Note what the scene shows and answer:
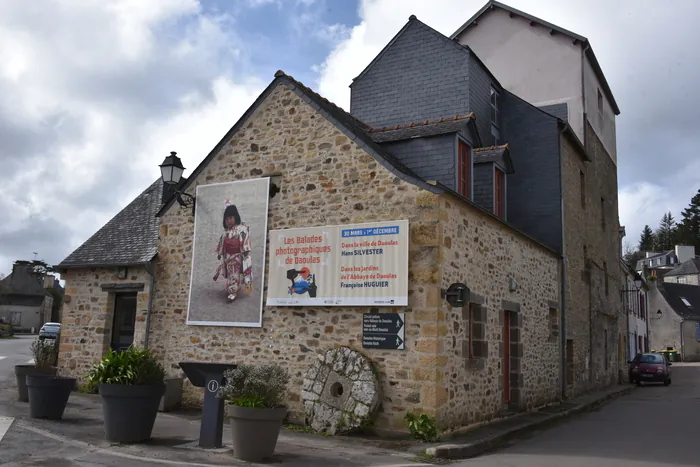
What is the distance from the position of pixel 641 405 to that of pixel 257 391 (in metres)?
13.1

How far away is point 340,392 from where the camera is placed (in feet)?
32.4

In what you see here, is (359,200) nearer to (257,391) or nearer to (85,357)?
(257,391)

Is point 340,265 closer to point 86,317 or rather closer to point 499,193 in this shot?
point 499,193

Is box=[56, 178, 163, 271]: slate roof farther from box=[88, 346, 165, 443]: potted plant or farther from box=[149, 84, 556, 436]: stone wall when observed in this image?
box=[88, 346, 165, 443]: potted plant

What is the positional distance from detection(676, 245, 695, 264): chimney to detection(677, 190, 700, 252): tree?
2356 millimetres

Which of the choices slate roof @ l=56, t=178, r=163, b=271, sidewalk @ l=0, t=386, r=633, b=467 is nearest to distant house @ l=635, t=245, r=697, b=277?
slate roof @ l=56, t=178, r=163, b=271

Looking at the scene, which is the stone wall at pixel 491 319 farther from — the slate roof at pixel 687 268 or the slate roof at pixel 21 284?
the slate roof at pixel 21 284

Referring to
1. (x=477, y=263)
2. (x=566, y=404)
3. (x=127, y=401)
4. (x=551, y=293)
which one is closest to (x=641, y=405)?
(x=566, y=404)

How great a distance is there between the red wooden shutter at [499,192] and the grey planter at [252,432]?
26.1 feet

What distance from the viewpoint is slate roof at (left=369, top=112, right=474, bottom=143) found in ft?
38.9

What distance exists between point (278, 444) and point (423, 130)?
6.47 meters

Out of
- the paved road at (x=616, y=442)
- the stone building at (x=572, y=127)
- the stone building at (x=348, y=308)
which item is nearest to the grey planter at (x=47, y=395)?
the stone building at (x=348, y=308)

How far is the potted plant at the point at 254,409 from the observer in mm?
7598

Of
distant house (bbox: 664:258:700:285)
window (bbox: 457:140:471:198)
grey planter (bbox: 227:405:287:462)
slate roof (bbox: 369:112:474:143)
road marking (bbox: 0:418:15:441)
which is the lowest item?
road marking (bbox: 0:418:15:441)
